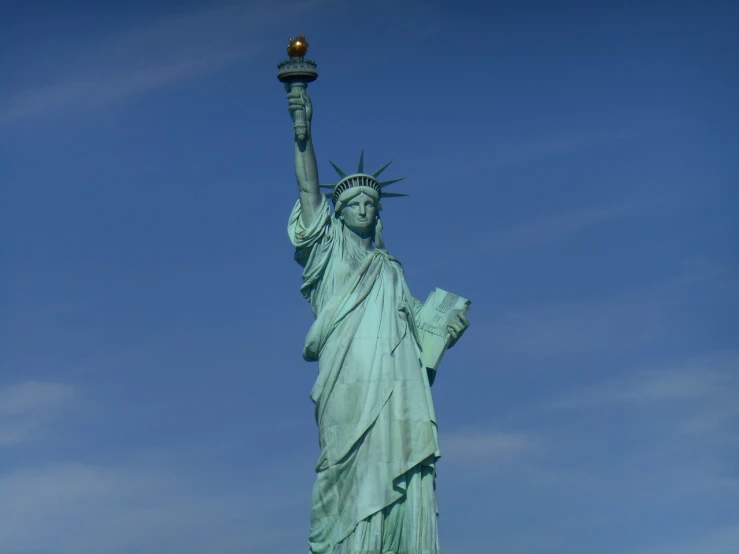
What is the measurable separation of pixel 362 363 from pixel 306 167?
11.8 feet

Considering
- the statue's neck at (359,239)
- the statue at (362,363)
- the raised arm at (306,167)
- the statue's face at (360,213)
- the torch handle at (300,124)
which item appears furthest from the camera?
the statue's neck at (359,239)

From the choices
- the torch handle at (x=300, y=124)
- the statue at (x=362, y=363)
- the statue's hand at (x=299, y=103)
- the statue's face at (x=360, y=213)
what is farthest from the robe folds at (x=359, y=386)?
the statue's hand at (x=299, y=103)

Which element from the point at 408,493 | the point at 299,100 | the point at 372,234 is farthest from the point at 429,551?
the point at 299,100

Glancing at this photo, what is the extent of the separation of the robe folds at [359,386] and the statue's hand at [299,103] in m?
1.60

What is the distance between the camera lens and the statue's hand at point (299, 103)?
30484 mm

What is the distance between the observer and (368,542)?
94.3 ft

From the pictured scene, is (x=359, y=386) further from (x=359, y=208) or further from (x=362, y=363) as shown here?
(x=359, y=208)

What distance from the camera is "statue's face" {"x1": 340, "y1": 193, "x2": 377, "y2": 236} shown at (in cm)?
3097

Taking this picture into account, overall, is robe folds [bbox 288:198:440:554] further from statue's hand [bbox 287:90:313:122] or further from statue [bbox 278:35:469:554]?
statue's hand [bbox 287:90:313:122]

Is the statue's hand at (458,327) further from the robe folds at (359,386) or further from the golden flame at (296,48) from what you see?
the golden flame at (296,48)

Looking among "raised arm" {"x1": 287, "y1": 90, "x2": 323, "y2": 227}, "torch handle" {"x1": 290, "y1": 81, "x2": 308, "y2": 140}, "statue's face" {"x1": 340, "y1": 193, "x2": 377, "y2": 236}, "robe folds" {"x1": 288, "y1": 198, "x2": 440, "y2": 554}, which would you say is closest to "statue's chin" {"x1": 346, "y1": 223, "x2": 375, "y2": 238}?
"statue's face" {"x1": 340, "y1": 193, "x2": 377, "y2": 236}

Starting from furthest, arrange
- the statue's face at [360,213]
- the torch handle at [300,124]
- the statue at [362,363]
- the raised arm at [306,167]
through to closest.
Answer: the statue's face at [360,213] < the raised arm at [306,167] < the torch handle at [300,124] < the statue at [362,363]

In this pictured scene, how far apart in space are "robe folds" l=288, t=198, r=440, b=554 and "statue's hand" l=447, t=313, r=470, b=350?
2.16 feet

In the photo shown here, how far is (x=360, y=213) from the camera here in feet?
102
